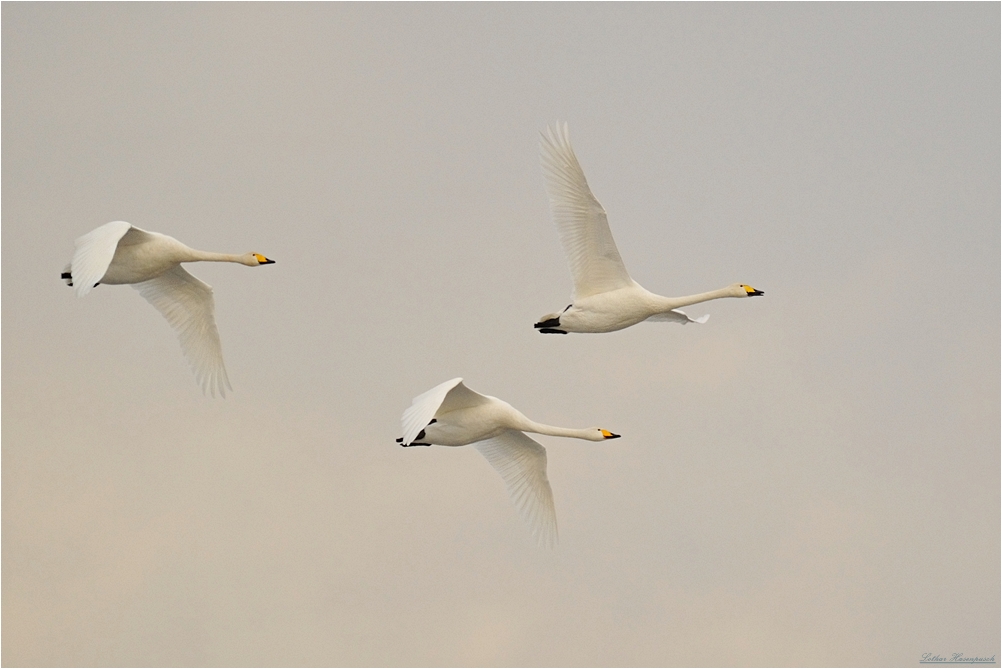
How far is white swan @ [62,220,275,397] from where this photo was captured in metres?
26.3

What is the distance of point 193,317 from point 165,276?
0.99 m

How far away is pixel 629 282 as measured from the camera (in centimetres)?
3038

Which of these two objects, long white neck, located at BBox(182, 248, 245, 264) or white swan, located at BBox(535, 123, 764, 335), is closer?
white swan, located at BBox(535, 123, 764, 335)

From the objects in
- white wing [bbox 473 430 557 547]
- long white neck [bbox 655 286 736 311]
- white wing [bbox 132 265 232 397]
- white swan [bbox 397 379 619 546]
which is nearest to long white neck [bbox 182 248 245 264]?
white wing [bbox 132 265 232 397]

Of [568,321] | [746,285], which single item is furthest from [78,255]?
[746,285]

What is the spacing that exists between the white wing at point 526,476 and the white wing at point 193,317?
18.7 ft

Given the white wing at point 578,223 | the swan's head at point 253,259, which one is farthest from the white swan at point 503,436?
the swan's head at point 253,259

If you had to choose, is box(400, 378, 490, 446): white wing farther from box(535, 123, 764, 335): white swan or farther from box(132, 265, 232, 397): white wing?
box(132, 265, 232, 397): white wing

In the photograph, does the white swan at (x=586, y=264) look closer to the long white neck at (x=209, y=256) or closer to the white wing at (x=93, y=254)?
the long white neck at (x=209, y=256)

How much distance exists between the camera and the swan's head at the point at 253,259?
3144 centimetres

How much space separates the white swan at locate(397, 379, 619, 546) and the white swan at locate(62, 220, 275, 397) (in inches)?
191

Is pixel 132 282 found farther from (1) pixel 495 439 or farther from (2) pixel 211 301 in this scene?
(1) pixel 495 439

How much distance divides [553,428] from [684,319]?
3.92 metres

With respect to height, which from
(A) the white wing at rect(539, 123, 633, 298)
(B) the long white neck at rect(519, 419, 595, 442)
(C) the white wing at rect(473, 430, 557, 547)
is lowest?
(C) the white wing at rect(473, 430, 557, 547)
